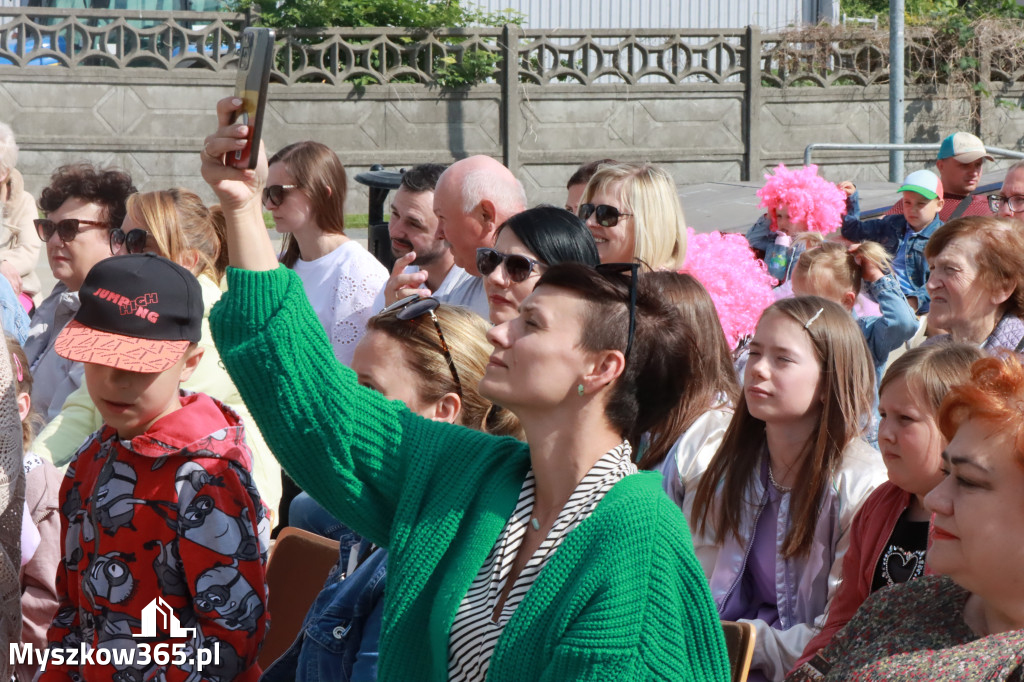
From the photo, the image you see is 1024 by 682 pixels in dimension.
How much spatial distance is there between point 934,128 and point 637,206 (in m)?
13.6

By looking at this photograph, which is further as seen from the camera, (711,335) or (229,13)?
(229,13)

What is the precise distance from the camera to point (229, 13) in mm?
15055

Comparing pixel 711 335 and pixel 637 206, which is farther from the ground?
pixel 637 206

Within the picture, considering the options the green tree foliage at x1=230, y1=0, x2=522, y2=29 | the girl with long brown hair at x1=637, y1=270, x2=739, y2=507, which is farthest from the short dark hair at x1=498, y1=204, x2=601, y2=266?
the green tree foliage at x1=230, y1=0, x2=522, y2=29

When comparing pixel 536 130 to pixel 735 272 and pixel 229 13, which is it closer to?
pixel 229 13

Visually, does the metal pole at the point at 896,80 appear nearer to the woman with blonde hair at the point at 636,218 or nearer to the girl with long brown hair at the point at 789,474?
the woman with blonde hair at the point at 636,218

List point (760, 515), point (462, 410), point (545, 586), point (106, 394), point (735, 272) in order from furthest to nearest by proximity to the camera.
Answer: point (735, 272)
point (760, 515)
point (462, 410)
point (106, 394)
point (545, 586)

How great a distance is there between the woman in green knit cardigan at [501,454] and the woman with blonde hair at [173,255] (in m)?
1.58

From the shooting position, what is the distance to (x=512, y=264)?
3.34 metres

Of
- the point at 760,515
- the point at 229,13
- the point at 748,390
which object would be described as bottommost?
the point at 760,515

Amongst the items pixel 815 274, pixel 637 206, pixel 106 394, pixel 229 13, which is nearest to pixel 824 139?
pixel 229 13

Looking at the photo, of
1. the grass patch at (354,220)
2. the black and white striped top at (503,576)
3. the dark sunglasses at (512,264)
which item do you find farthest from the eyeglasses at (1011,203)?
the grass patch at (354,220)

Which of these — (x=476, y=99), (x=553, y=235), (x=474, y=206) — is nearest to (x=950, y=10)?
(x=476, y=99)

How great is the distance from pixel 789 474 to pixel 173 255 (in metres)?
2.44
